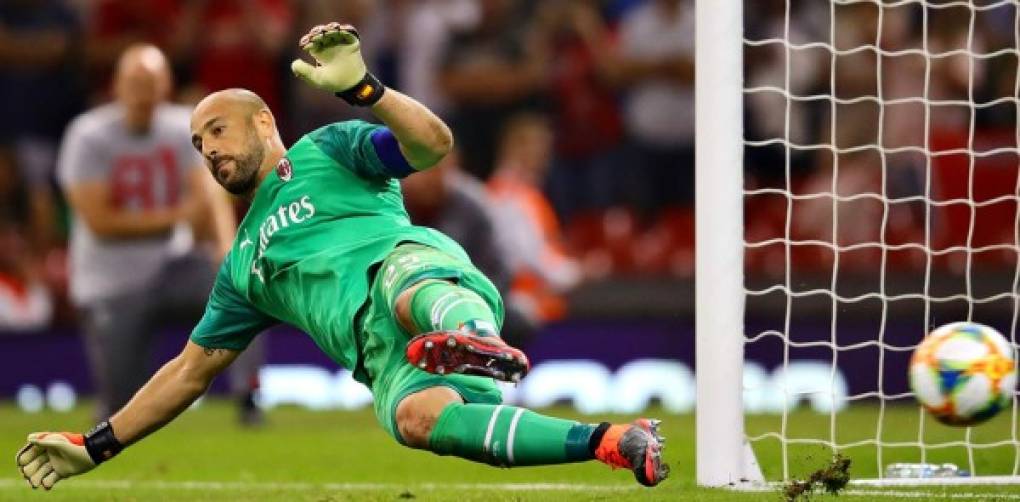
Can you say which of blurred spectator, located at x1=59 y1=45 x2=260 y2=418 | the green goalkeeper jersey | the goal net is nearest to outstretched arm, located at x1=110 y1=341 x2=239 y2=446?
the green goalkeeper jersey

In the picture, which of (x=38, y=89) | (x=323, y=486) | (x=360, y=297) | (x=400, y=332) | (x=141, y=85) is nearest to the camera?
(x=400, y=332)

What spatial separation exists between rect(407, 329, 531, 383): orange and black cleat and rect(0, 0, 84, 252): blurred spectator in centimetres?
1172

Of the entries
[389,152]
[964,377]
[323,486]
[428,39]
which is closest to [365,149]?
[389,152]

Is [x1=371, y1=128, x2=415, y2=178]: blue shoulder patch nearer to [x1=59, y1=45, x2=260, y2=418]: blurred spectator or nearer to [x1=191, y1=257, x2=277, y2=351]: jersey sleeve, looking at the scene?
[x1=191, y1=257, x2=277, y2=351]: jersey sleeve

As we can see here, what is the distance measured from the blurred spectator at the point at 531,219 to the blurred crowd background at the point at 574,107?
2cm

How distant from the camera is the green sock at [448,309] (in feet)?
18.6

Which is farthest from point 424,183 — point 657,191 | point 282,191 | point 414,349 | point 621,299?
point 414,349

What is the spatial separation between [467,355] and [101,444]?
204 centimetres

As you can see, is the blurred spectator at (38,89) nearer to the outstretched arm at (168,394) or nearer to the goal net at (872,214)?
the goal net at (872,214)

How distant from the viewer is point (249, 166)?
671cm

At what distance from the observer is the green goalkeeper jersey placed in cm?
643

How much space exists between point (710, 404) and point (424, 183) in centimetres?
501

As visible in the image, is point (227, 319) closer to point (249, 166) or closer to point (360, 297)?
point (249, 166)

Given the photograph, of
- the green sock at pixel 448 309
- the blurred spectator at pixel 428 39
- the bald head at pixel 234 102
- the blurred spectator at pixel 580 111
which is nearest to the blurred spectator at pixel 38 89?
the blurred spectator at pixel 428 39
